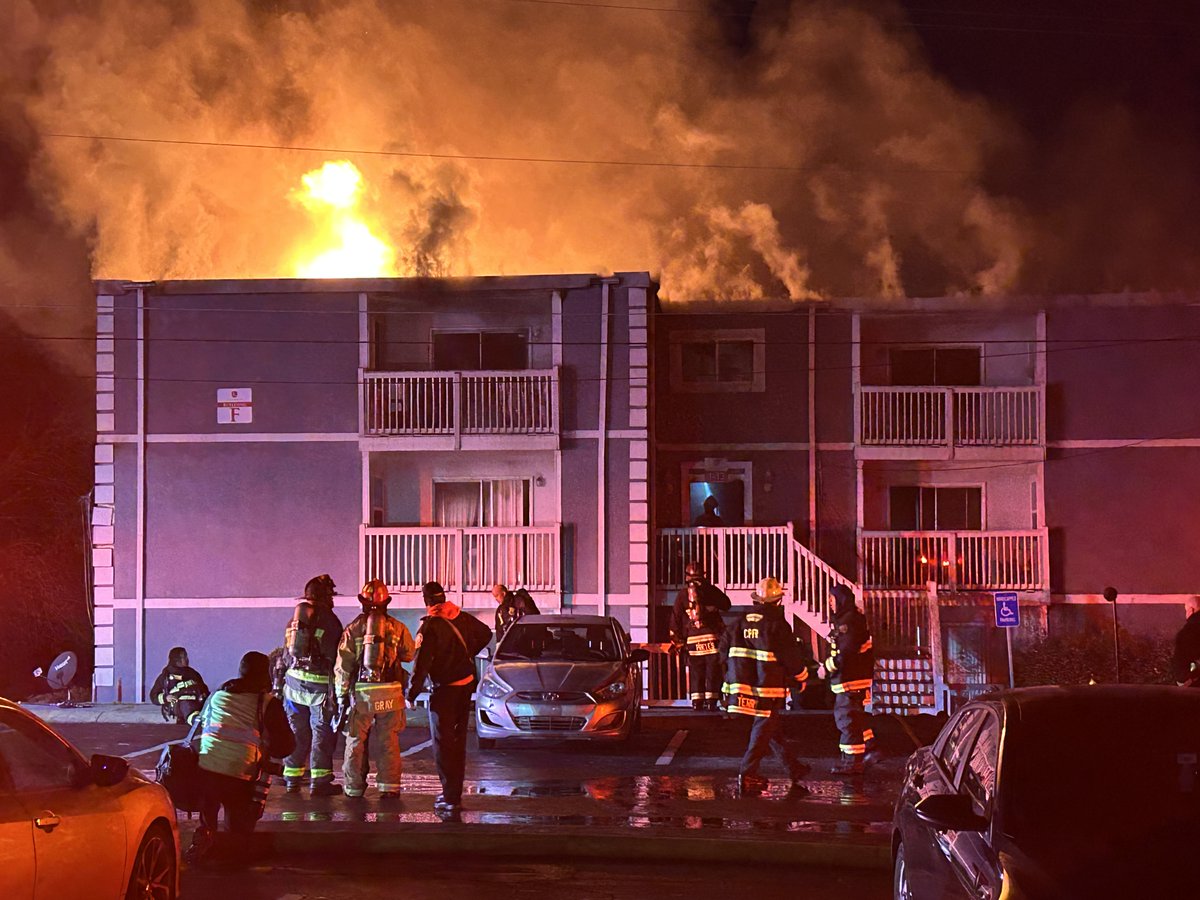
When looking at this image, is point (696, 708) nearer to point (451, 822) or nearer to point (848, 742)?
point (848, 742)

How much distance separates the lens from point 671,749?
15.0 metres

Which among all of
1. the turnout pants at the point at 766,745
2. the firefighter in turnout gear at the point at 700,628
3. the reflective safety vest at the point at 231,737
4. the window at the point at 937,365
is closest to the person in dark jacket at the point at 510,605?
the firefighter in turnout gear at the point at 700,628

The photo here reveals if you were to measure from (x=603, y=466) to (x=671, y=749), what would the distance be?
702 centimetres

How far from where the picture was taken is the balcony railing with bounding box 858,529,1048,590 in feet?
71.5

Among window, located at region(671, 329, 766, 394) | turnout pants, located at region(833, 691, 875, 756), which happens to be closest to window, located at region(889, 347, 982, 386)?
window, located at region(671, 329, 766, 394)

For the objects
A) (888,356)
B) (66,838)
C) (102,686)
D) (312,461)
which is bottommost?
(102,686)

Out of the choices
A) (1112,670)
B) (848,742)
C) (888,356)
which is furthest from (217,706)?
(888,356)

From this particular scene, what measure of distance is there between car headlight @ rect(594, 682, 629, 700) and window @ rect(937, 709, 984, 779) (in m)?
8.14

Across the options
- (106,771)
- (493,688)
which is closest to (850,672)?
(493,688)

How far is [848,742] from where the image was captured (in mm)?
12344

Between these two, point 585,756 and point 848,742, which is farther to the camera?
point 585,756

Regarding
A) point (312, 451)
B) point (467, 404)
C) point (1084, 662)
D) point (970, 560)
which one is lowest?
point (1084, 662)

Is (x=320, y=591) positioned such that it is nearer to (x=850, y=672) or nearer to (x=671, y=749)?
(x=850, y=672)

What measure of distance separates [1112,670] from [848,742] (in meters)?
9.23
